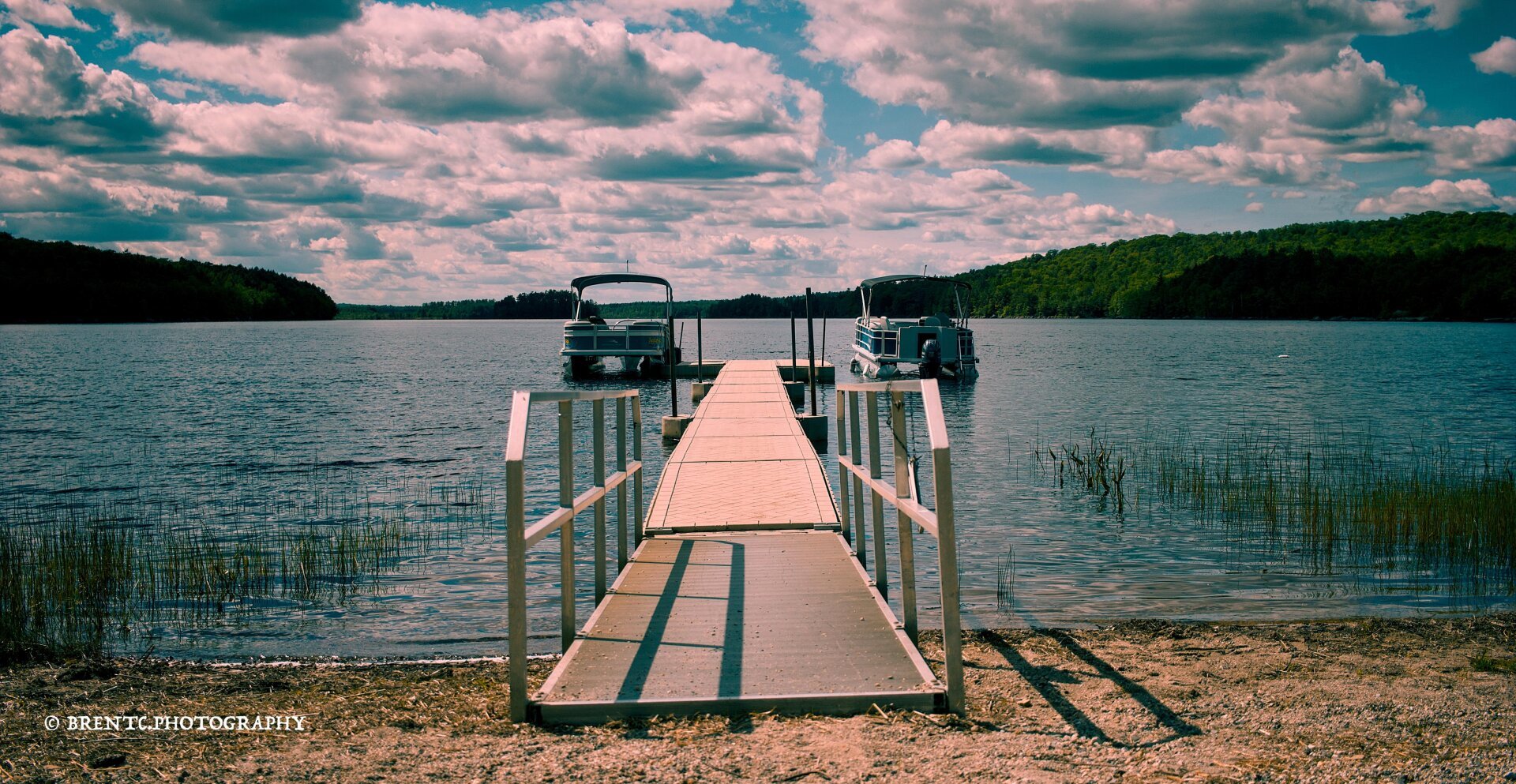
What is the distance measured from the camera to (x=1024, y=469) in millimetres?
16469

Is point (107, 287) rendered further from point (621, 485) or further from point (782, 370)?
point (621, 485)

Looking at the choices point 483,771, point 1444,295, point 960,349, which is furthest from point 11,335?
point 1444,295

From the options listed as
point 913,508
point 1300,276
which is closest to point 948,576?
point 913,508

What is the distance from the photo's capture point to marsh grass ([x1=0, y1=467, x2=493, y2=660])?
807cm

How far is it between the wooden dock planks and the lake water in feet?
3.76

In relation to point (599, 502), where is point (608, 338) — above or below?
above

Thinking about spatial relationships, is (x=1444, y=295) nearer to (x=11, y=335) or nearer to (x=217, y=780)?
(x=217, y=780)

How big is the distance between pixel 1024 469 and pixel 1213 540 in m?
5.43

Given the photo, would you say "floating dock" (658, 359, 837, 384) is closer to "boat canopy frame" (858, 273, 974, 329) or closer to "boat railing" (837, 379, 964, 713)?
"boat canopy frame" (858, 273, 974, 329)

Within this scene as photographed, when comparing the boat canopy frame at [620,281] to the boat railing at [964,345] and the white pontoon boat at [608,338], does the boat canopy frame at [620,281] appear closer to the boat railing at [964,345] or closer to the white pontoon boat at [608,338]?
the white pontoon boat at [608,338]

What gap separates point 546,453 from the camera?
1856 cm

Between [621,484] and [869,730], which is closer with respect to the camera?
[869,730]

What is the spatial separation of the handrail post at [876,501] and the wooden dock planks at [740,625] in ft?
0.55

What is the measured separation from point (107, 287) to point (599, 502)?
15271 cm
